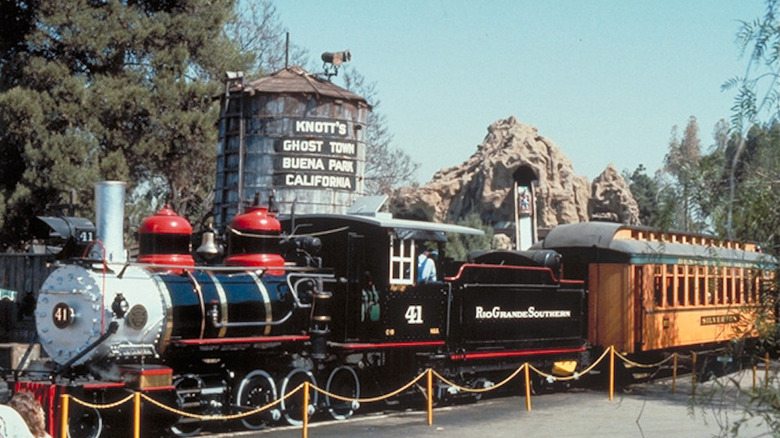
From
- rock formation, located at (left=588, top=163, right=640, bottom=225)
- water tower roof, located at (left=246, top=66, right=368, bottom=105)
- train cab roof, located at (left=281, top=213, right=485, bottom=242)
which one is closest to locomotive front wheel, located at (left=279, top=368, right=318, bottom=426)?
train cab roof, located at (left=281, top=213, right=485, bottom=242)

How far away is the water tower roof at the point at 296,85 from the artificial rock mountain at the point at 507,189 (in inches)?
1107

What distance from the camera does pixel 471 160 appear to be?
2349 inches

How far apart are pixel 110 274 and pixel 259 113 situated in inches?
536

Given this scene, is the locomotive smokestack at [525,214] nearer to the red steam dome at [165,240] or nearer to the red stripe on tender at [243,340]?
the red stripe on tender at [243,340]

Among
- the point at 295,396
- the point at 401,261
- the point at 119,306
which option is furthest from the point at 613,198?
the point at 119,306

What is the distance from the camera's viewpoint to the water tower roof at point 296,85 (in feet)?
86.3

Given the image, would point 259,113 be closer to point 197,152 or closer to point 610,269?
point 197,152

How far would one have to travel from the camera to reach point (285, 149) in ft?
85.2

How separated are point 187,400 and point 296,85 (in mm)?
13786

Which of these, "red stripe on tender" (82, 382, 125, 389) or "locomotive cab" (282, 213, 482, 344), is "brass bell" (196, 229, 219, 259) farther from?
"red stripe on tender" (82, 382, 125, 389)

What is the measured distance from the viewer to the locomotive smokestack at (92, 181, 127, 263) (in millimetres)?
14281

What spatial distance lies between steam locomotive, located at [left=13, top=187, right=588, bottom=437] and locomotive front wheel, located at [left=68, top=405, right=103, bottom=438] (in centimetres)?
2

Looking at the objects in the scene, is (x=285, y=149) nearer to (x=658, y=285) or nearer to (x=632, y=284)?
(x=632, y=284)

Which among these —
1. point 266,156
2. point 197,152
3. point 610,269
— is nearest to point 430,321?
point 610,269
